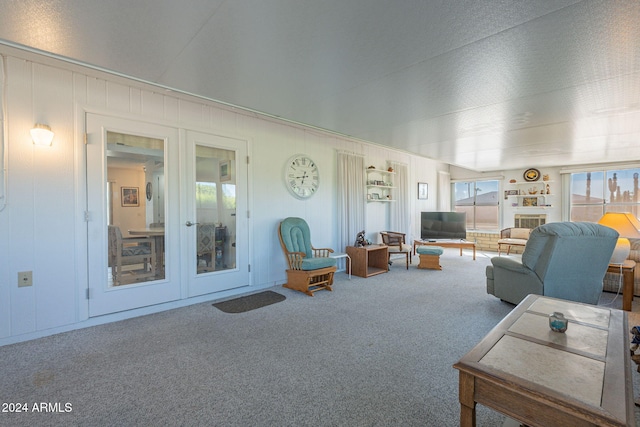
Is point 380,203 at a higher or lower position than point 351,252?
higher

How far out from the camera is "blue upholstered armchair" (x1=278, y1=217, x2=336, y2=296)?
3.95 metres

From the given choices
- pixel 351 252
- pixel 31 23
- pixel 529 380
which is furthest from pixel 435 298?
pixel 31 23

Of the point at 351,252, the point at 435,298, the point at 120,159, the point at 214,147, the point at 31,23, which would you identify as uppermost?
the point at 31,23

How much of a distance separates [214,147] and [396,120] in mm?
2442

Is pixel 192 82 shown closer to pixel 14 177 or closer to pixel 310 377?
pixel 14 177

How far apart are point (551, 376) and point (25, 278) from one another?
154 inches

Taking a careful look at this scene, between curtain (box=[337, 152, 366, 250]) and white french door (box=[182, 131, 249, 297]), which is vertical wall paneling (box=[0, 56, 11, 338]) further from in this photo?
curtain (box=[337, 152, 366, 250])

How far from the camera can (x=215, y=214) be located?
3.79m

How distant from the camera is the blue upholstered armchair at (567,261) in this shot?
2.89 metres

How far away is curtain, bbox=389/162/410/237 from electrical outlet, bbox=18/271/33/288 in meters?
5.97

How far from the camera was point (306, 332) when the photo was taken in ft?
8.87

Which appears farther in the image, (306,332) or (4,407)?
(306,332)

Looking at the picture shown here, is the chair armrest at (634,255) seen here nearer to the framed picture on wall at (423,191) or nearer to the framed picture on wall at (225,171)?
the framed picture on wall at (423,191)

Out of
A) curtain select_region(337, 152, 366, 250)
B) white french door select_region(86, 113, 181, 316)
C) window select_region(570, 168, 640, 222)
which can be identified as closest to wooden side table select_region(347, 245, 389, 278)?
curtain select_region(337, 152, 366, 250)
